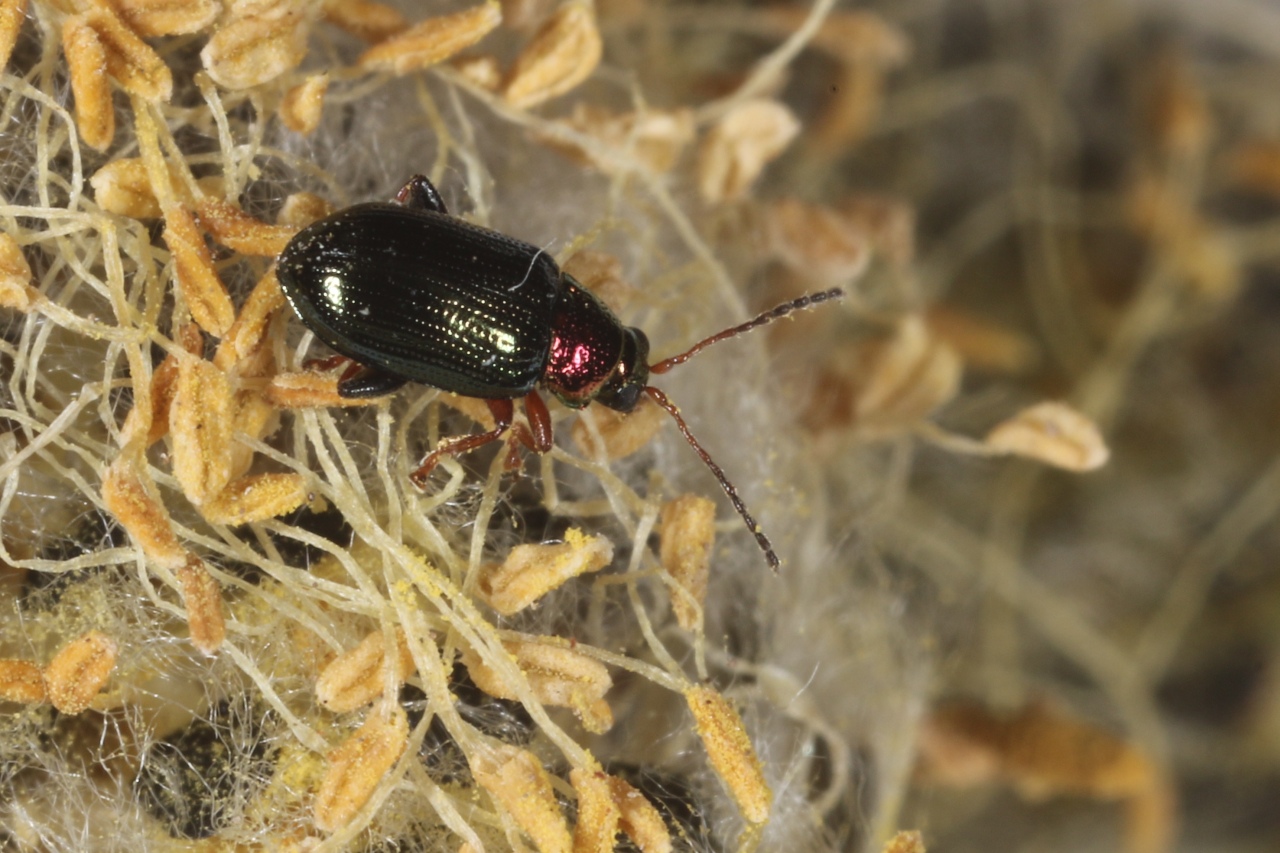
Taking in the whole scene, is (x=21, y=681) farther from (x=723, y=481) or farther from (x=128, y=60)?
(x=723, y=481)

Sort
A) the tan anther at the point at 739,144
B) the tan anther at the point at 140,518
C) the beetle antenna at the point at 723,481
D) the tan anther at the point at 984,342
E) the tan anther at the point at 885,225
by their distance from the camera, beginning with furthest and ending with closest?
the tan anther at the point at 984,342
the tan anther at the point at 885,225
the tan anther at the point at 739,144
the beetle antenna at the point at 723,481
the tan anther at the point at 140,518

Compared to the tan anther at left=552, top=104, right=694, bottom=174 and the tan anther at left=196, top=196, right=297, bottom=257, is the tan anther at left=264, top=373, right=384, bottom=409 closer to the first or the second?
the tan anther at left=196, top=196, right=297, bottom=257

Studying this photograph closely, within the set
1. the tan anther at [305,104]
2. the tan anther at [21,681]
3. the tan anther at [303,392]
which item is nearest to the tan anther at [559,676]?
the tan anther at [303,392]

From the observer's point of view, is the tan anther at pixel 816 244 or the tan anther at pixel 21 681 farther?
the tan anther at pixel 816 244

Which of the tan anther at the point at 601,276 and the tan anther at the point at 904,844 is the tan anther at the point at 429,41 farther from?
the tan anther at the point at 904,844

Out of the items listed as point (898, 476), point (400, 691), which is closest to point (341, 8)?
point (400, 691)

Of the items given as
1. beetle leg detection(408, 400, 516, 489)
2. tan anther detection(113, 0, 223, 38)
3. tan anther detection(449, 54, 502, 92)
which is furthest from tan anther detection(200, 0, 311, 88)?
beetle leg detection(408, 400, 516, 489)

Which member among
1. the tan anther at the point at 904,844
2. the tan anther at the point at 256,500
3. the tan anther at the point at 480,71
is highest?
the tan anther at the point at 480,71
